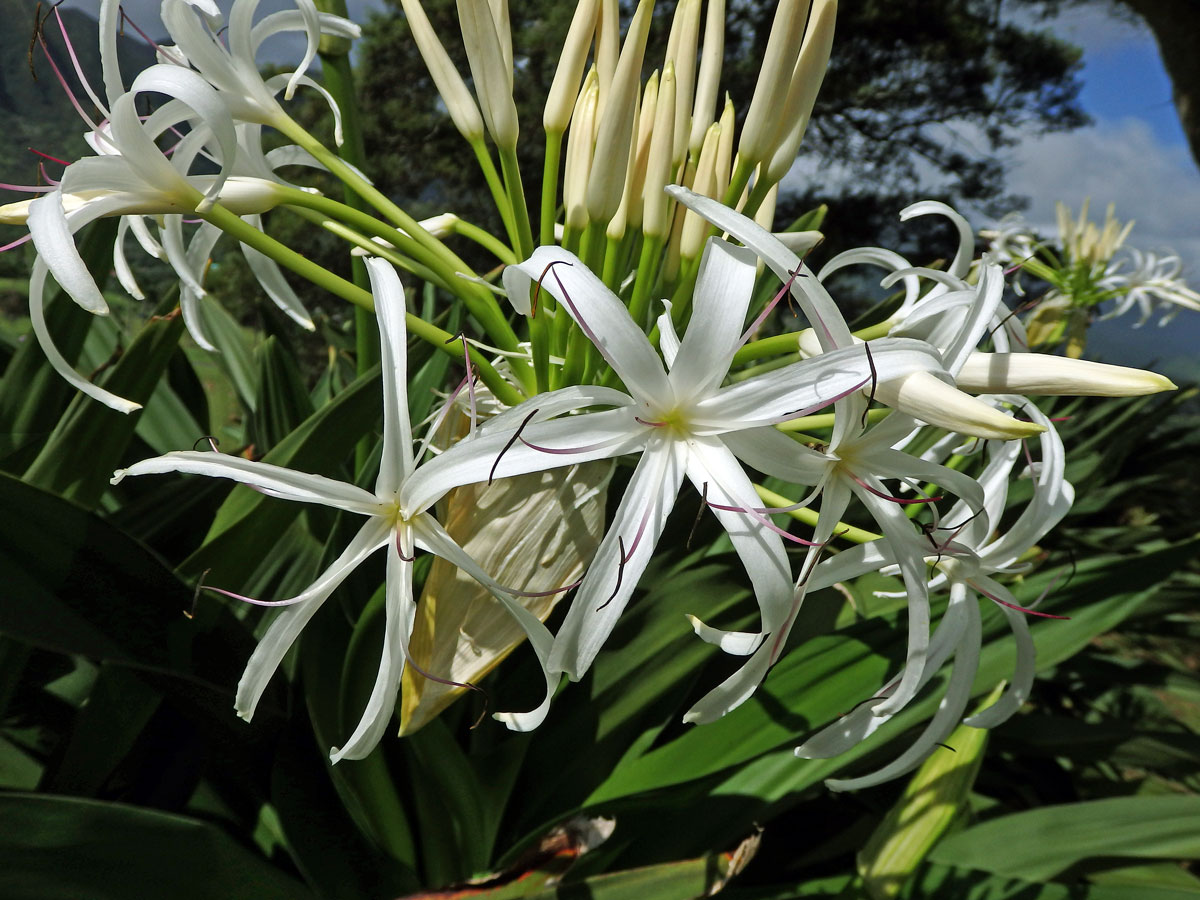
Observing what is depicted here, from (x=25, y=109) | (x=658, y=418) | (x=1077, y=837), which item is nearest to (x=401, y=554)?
(x=658, y=418)

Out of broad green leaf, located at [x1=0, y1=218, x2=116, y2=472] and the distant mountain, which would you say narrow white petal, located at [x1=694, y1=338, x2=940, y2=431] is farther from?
the distant mountain

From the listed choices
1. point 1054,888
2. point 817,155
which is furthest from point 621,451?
point 817,155

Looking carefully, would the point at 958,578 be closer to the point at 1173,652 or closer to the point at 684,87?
the point at 684,87

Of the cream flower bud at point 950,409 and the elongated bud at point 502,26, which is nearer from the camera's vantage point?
the cream flower bud at point 950,409

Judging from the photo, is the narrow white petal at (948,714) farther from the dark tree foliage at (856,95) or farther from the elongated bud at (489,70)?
the dark tree foliage at (856,95)

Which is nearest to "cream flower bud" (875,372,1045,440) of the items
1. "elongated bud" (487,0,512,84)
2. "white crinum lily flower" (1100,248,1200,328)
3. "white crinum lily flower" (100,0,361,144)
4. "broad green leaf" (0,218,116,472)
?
"elongated bud" (487,0,512,84)

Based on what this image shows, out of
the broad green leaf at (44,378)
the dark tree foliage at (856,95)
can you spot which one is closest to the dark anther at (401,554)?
the broad green leaf at (44,378)
